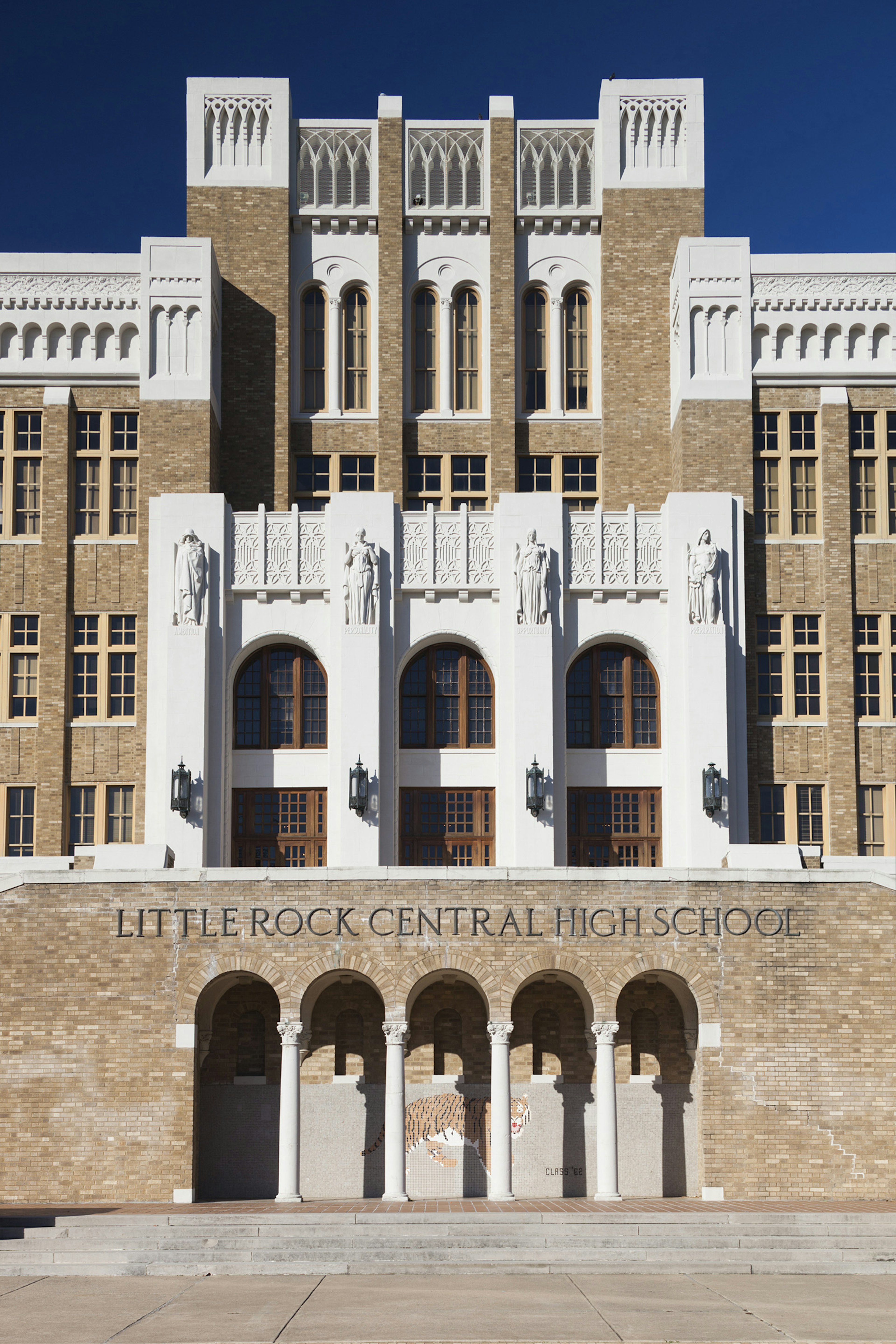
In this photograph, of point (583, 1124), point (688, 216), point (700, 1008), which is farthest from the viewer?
point (688, 216)

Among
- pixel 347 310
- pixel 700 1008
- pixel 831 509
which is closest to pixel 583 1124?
pixel 700 1008

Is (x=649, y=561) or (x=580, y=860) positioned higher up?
(x=649, y=561)

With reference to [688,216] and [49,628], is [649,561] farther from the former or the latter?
[49,628]

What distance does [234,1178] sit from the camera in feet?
111

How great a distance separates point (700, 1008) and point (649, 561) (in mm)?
12224

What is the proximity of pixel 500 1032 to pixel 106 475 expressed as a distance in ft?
63.1

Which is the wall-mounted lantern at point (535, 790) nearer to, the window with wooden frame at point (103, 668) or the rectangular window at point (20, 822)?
the window with wooden frame at point (103, 668)

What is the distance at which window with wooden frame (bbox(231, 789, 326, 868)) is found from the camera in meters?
38.6

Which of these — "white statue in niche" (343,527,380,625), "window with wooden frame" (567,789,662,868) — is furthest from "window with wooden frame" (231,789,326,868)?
"window with wooden frame" (567,789,662,868)

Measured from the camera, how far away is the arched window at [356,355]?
44.6 metres

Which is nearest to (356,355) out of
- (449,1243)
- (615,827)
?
(615,827)

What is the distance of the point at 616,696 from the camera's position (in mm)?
39500

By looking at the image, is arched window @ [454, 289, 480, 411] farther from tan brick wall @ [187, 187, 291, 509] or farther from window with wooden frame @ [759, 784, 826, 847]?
window with wooden frame @ [759, 784, 826, 847]

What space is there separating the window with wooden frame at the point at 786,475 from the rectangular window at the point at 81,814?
1902 cm
